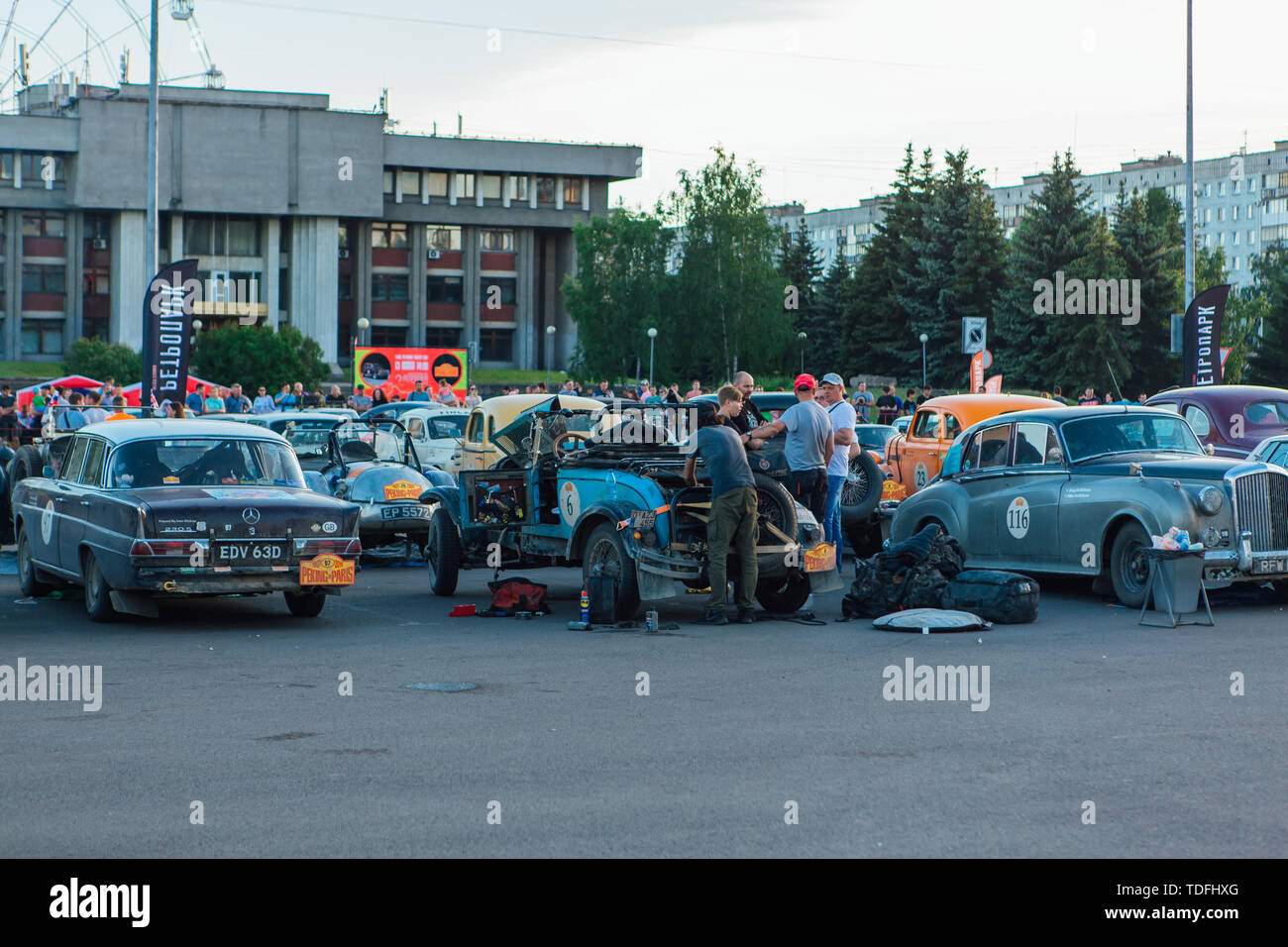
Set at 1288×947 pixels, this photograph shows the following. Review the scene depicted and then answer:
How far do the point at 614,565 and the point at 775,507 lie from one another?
151 centimetres

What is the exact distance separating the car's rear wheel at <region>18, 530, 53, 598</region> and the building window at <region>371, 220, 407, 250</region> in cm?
8978

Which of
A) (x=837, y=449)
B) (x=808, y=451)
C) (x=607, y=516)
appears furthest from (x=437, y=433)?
(x=607, y=516)

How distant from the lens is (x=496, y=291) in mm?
103312

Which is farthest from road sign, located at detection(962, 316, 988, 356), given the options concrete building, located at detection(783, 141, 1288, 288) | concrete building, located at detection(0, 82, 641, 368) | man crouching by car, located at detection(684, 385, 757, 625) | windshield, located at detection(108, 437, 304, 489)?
concrete building, located at detection(783, 141, 1288, 288)

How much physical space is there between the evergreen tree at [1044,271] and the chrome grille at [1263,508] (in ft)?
177

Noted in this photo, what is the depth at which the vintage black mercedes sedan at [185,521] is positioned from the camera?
12.6m

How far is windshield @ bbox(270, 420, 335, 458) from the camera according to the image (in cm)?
2225

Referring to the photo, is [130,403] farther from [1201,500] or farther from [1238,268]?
[1238,268]

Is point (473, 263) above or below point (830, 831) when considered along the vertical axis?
above

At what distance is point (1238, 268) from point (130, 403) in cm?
14427

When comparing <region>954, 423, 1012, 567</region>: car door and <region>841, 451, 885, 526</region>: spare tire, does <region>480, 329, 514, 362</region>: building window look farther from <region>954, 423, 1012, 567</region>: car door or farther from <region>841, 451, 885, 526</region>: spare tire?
<region>954, 423, 1012, 567</region>: car door

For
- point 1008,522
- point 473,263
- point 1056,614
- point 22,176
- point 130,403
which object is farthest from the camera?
point 473,263
